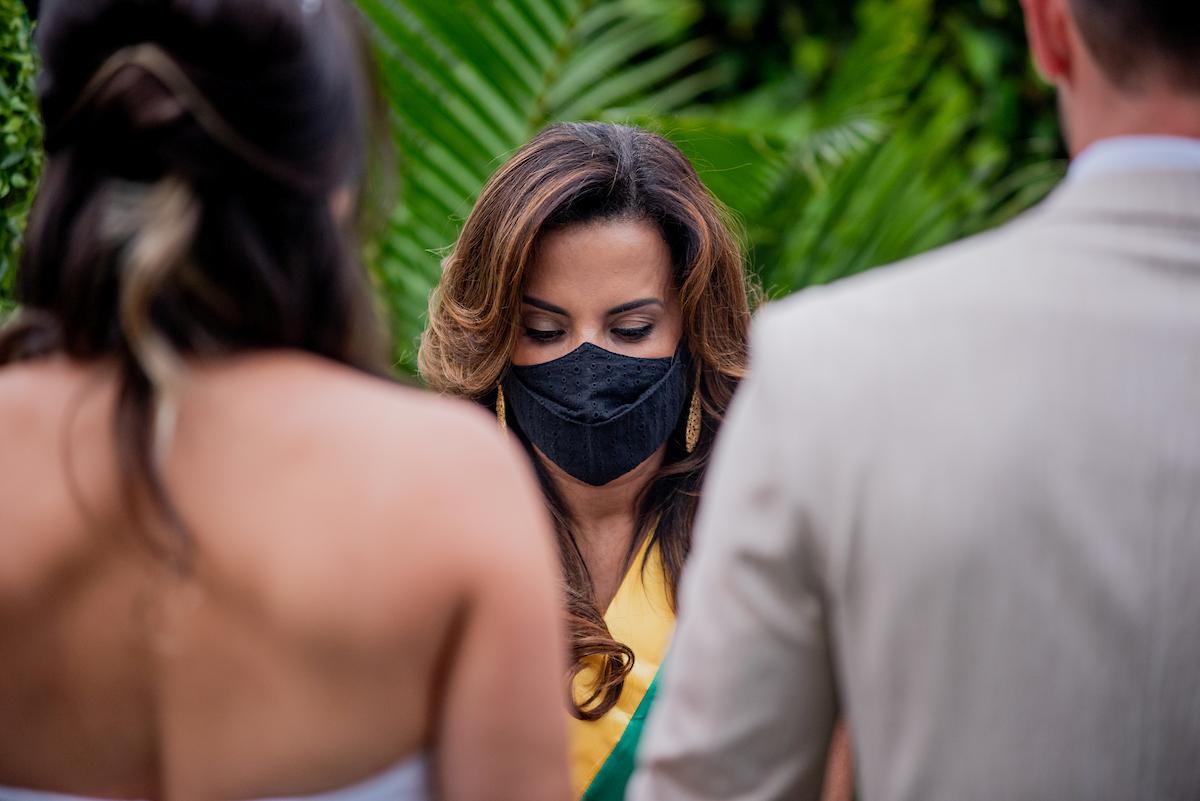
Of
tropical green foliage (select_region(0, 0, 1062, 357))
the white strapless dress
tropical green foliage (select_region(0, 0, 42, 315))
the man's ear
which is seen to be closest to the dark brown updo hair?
the white strapless dress

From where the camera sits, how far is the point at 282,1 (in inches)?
53.2

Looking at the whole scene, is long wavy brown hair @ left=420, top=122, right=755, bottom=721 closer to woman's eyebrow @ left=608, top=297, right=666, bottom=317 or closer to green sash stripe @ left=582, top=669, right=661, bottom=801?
woman's eyebrow @ left=608, top=297, right=666, bottom=317

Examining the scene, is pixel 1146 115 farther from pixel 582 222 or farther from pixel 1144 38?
pixel 582 222

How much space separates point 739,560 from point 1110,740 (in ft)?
1.29

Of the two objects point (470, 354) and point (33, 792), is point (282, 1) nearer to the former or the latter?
point (33, 792)

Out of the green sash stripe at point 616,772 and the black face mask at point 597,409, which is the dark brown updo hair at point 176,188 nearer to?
the black face mask at point 597,409

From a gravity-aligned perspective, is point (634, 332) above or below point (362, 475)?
below

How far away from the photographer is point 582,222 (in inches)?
102

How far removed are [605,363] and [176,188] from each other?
123 cm

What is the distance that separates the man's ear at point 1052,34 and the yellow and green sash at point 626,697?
137cm

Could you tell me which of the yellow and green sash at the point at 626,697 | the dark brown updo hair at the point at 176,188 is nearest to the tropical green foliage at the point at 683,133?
the yellow and green sash at the point at 626,697

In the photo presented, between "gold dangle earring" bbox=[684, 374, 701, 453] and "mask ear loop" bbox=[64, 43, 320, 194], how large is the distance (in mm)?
1388

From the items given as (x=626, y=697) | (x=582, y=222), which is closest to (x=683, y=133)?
(x=582, y=222)

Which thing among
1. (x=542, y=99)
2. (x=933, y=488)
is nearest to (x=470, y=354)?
(x=933, y=488)
